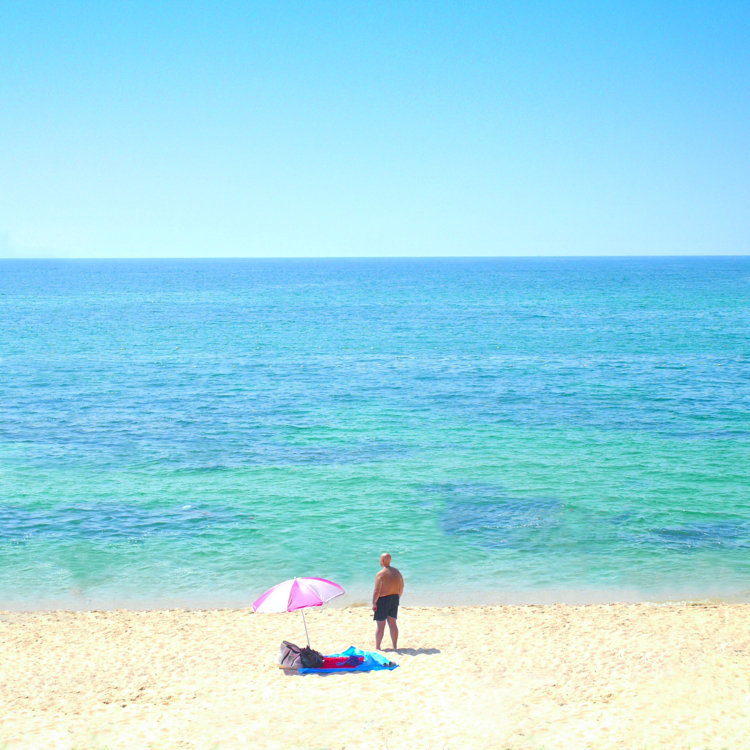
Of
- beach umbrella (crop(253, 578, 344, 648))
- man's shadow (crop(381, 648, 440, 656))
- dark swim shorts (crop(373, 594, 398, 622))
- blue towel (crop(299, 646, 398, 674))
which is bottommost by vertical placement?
man's shadow (crop(381, 648, 440, 656))

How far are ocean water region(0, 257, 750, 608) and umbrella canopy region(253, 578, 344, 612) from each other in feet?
17.0

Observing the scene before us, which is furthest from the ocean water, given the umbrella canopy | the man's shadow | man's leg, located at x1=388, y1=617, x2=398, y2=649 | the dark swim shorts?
the umbrella canopy

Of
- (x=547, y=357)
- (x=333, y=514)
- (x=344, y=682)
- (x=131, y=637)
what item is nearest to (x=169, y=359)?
(x=547, y=357)

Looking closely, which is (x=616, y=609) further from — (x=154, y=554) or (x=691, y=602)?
(x=154, y=554)

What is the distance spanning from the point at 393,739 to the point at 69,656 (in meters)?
7.14

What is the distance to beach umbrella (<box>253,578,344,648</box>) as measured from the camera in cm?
1410

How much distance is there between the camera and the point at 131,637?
16.5 meters

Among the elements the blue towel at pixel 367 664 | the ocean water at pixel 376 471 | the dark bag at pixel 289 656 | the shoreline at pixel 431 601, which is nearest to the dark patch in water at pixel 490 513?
the ocean water at pixel 376 471

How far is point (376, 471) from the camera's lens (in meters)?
29.1

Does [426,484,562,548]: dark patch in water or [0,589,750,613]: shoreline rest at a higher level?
[426,484,562,548]: dark patch in water

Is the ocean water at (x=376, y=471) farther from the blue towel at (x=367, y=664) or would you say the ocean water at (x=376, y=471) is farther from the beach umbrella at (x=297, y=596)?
the beach umbrella at (x=297, y=596)

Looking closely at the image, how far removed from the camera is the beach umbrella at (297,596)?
14102mm

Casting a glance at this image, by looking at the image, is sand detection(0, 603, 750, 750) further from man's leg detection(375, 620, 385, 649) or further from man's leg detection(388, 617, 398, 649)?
man's leg detection(375, 620, 385, 649)

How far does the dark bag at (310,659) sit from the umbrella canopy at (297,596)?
837 millimetres
